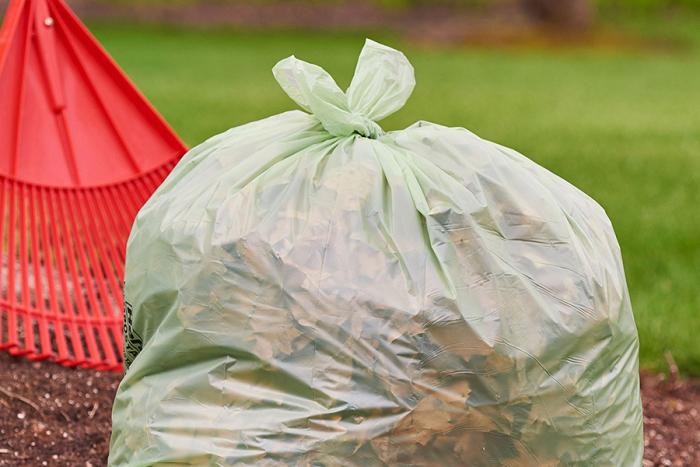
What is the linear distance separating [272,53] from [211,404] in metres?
13.1

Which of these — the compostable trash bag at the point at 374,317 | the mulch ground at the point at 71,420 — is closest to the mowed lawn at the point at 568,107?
the mulch ground at the point at 71,420

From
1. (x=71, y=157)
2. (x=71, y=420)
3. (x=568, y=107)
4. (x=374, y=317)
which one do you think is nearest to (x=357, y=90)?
(x=374, y=317)

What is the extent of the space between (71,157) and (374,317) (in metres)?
1.82

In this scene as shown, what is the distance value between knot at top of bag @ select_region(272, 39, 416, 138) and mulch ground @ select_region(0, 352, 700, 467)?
1.00m

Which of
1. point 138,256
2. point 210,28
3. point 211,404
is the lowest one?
point 210,28

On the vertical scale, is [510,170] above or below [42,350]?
above

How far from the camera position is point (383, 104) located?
2.16m

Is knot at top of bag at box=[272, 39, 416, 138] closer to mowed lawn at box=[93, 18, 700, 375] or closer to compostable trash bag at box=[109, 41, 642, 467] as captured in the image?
compostable trash bag at box=[109, 41, 642, 467]

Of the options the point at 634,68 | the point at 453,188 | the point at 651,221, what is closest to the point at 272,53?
the point at 634,68

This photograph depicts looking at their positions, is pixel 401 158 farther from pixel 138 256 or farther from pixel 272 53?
pixel 272 53

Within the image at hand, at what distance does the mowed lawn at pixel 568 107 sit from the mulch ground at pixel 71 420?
0.42 metres

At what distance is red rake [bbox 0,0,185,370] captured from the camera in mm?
3154

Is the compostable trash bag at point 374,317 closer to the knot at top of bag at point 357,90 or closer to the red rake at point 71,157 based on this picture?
the knot at top of bag at point 357,90

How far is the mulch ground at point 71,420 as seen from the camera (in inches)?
98.5
